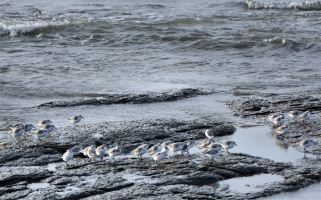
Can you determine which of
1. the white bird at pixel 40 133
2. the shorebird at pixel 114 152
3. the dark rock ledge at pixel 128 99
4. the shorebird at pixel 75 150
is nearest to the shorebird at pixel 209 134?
the shorebird at pixel 114 152

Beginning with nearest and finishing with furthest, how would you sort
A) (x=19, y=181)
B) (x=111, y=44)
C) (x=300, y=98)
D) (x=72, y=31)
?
(x=19, y=181) → (x=300, y=98) → (x=111, y=44) → (x=72, y=31)

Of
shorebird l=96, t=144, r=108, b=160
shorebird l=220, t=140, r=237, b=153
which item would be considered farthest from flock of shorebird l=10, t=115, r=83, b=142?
shorebird l=220, t=140, r=237, b=153

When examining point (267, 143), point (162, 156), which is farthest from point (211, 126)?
point (162, 156)

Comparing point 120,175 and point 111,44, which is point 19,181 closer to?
point 120,175

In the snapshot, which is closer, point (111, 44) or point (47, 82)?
point (47, 82)

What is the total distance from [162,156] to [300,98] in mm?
6096

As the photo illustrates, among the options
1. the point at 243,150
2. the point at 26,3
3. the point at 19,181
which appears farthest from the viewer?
the point at 26,3

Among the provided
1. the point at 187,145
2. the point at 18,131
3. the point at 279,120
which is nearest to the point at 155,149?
the point at 187,145

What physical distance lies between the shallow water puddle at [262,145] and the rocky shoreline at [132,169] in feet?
0.88

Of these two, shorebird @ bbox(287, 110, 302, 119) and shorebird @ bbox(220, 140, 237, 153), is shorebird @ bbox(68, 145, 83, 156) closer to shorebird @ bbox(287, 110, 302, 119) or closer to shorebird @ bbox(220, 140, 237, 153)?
shorebird @ bbox(220, 140, 237, 153)

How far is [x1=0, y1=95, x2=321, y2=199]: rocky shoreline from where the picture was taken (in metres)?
10.3

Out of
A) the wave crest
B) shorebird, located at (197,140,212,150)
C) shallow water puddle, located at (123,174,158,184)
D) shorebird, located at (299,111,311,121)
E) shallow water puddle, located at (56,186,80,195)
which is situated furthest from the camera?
the wave crest

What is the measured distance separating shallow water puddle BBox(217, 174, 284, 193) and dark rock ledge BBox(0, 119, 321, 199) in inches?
4.3

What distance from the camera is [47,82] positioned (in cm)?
2056
